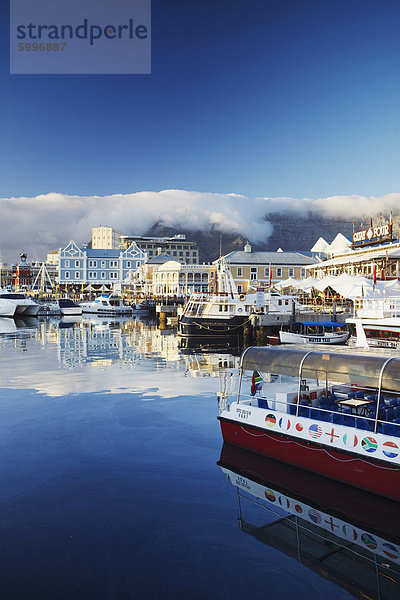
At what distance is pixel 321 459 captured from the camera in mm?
11164

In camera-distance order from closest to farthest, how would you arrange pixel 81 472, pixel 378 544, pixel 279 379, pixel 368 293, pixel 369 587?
1. pixel 369 587
2. pixel 378 544
3. pixel 81 472
4. pixel 279 379
5. pixel 368 293

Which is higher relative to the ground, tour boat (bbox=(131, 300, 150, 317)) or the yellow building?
the yellow building

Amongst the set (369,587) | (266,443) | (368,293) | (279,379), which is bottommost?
(369,587)

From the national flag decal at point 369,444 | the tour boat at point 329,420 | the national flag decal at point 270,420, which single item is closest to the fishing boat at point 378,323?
the tour boat at point 329,420

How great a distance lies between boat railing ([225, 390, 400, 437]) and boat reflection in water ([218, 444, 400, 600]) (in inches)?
56.6

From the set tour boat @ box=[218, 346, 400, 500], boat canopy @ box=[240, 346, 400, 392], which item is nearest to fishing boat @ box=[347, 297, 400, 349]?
tour boat @ box=[218, 346, 400, 500]

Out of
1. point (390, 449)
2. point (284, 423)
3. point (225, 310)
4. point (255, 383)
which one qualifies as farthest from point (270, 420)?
point (225, 310)

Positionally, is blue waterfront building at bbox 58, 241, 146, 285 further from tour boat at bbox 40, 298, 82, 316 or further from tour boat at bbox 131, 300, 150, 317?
tour boat at bbox 40, 298, 82, 316

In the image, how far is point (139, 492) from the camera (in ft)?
35.6

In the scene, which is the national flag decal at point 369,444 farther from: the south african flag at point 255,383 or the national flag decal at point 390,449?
the south african flag at point 255,383

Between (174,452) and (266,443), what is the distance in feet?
9.30

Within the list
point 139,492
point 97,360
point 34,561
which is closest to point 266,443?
point 139,492

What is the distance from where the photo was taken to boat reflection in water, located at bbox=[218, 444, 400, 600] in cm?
798

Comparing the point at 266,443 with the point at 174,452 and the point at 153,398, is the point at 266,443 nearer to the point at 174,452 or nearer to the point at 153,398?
the point at 174,452
